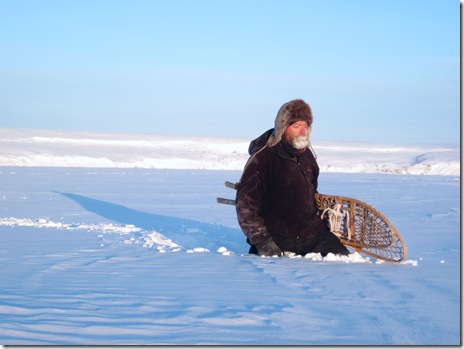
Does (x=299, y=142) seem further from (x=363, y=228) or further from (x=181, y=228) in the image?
(x=181, y=228)

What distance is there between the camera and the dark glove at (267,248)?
501cm

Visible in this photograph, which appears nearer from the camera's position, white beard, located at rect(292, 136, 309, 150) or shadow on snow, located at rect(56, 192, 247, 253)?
white beard, located at rect(292, 136, 309, 150)

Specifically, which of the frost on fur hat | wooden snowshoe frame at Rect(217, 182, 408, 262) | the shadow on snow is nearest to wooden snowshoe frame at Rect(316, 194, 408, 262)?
wooden snowshoe frame at Rect(217, 182, 408, 262)

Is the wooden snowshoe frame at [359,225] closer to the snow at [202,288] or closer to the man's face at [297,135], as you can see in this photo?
the snow at [202,288]

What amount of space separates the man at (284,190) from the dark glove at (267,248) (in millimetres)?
41

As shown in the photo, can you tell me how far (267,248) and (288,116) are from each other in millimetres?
1003

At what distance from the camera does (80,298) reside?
3.42 meters

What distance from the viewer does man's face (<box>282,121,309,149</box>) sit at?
513 cm

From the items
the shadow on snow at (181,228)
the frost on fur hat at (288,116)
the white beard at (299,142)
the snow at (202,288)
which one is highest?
the frost on fur hat at (288,116)

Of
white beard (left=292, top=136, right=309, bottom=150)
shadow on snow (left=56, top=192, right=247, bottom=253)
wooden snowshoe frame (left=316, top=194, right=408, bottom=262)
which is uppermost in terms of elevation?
white beard (left=292, top=136, right=309, bottom=150)

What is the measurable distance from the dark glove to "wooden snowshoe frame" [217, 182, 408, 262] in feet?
1.89

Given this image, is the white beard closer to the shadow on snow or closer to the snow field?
the snow field

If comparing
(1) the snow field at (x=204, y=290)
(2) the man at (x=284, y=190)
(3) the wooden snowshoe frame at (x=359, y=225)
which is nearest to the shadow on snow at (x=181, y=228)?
(1) the snow field at (x=204, y=290)

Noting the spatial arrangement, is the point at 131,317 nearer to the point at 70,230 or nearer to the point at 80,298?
the point at 80,298
